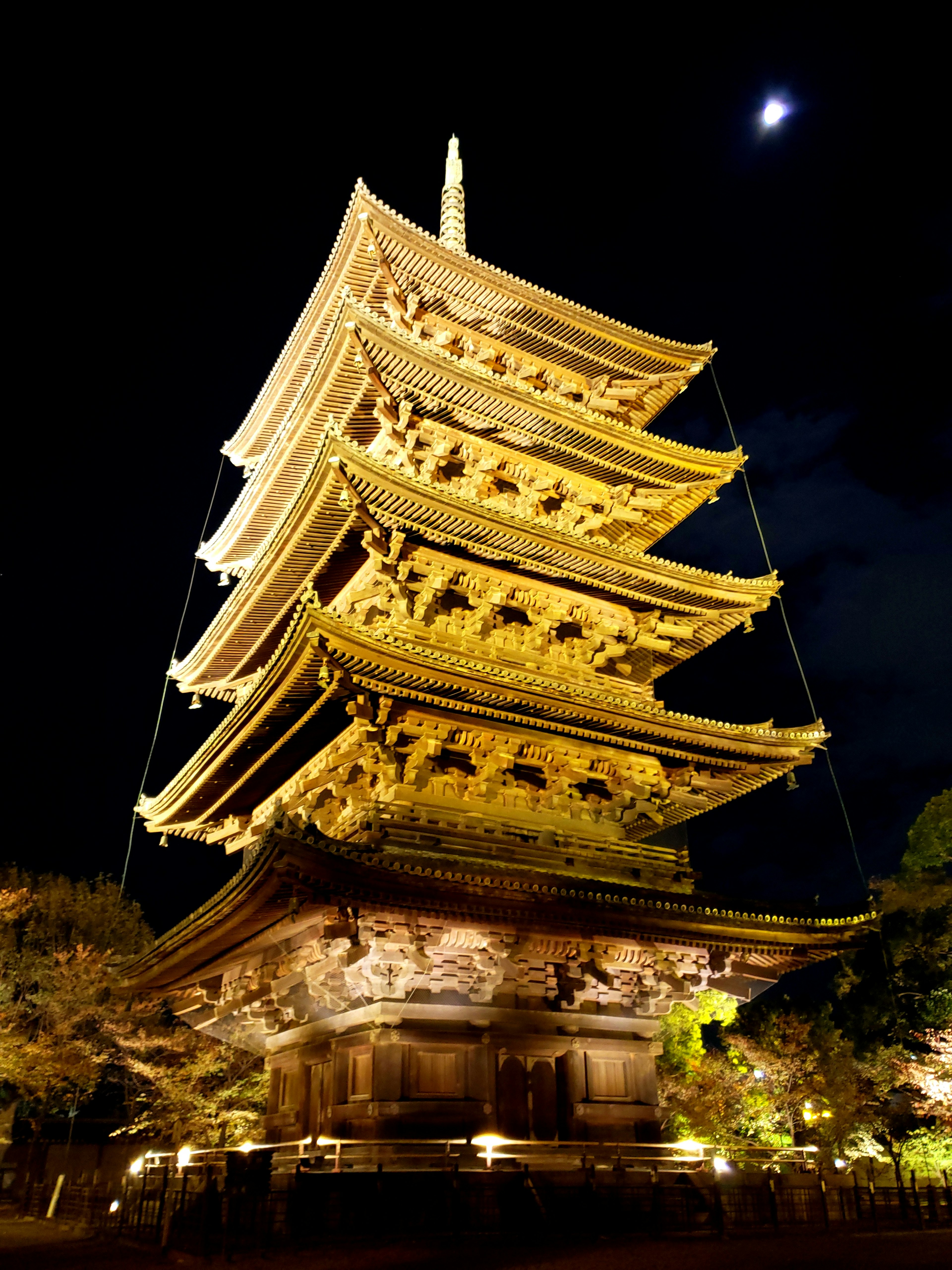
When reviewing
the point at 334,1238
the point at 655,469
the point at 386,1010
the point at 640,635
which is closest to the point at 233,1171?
the point at 334,1238

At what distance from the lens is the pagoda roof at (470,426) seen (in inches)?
696

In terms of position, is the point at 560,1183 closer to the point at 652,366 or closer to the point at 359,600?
→ the point at 359,600

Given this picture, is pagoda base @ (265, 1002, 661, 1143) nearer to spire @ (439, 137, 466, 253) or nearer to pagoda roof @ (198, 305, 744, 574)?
pagoda roof @ (198, 305, 744, 574)

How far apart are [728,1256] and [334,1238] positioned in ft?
14.9

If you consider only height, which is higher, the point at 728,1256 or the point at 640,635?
the point at 640,635

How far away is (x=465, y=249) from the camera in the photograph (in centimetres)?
2588

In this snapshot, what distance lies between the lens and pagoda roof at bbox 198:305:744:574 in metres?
17.7

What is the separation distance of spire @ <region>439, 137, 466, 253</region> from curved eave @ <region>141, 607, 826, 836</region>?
15.0 metres

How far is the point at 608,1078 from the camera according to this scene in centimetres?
1455

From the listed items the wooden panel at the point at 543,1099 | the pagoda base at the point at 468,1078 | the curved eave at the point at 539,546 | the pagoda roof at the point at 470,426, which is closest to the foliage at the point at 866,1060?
the pagoda base at the point at 468,1078

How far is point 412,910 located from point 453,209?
21.5 meters

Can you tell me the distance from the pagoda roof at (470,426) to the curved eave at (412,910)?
30.8 feet

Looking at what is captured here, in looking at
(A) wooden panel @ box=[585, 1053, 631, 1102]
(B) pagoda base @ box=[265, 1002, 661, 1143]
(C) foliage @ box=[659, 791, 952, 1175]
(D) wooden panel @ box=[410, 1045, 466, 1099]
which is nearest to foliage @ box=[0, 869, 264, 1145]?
(B) pagoda base @ box=[265, 1002, 661, 1143]

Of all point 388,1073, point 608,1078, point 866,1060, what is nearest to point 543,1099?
point 608,1078
